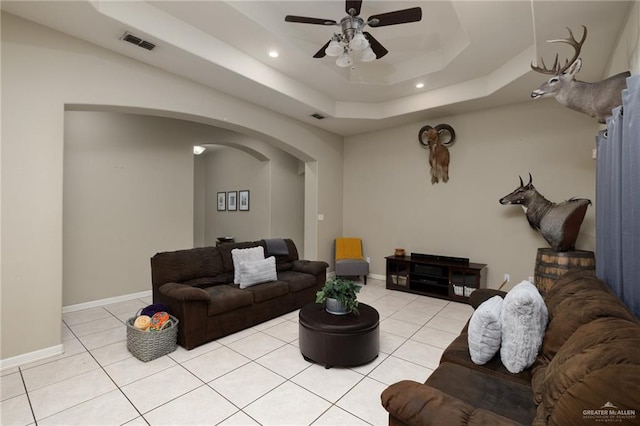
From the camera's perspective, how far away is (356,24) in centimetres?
259

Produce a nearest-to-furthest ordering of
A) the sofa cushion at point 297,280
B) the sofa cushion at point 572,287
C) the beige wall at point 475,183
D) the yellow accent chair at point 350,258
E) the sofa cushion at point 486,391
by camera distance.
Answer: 1. the sofa cushion at point 486,391
2. the sofa cushion at point 572,287
3. the sofa cushion at point 297,280
4. the beige wall at point 475,183
5. the yellow accent chair at point 350,258

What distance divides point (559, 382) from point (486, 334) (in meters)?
0.71

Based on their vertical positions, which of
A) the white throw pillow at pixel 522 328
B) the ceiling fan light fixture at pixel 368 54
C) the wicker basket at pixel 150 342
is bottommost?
the wicker basket at pixel 150 342

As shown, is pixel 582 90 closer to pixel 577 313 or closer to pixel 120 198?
pixel 577 313

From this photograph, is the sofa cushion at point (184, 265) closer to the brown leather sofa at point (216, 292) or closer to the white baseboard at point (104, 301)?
the brown leather sofa at point (216, 292)

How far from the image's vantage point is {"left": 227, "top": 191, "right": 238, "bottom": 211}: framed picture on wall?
7520 millimetres

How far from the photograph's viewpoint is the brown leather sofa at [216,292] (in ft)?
9.52

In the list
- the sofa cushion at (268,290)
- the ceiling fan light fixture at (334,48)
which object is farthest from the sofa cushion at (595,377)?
the sofa cushion at (268,290)

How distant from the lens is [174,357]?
9.00 ft

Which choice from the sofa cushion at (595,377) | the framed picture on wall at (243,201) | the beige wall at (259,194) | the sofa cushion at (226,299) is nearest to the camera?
the sofa cushion at (595,377)

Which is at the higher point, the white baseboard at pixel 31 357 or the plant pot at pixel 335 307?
the plant pot at pixel 335 307

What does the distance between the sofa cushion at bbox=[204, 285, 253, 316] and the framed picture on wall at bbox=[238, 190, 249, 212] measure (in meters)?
3.93

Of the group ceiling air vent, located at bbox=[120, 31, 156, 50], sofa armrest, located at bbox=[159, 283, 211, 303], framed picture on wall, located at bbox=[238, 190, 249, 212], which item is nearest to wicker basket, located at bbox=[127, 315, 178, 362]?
sofa armrest, located at bbox=[159, 283, 211, 303]

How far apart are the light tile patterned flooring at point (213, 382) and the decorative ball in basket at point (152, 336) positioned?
0.08 meters
